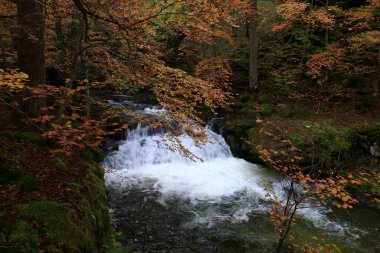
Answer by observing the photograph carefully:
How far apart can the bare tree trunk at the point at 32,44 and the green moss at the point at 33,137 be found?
0.49m

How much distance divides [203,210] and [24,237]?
585 centimetres

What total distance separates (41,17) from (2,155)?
131 inches

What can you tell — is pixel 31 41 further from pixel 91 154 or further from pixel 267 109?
pixel 267 109

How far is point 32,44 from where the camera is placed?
21.1 ft

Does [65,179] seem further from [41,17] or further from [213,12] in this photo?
[213,12]

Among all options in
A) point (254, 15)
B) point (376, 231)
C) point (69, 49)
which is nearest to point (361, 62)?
point (254, 15)

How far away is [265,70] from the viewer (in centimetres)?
1773

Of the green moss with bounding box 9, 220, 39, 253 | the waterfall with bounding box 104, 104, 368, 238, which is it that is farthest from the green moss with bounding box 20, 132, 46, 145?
the green moss with bounding box 9, 220, 39, 253

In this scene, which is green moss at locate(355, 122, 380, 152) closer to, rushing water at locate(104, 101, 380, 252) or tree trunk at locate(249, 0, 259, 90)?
rushing water at locate(104, 101, 380, 252)

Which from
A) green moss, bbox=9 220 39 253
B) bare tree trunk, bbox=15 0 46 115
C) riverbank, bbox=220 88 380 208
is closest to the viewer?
green moss, bbox=9 220 39 253

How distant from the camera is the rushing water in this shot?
23.1 ft

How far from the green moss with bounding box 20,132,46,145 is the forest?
34mm

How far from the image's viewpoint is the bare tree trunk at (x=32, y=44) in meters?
6.27

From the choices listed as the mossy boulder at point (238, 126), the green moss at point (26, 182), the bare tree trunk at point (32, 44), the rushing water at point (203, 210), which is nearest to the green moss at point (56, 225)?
the green moss at point (26, 182)
